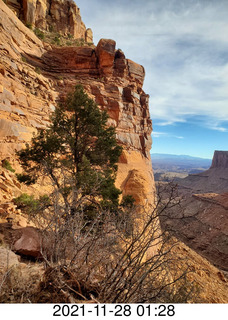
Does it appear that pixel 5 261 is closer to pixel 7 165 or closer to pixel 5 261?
pixel 5 261

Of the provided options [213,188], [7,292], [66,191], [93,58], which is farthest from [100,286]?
[213,188]

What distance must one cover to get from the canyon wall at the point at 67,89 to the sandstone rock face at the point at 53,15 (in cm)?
782

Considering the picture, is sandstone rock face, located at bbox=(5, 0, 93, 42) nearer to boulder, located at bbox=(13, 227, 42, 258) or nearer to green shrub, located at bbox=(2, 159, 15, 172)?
green shrub, located at bbox=(2, 159, 15, 172)

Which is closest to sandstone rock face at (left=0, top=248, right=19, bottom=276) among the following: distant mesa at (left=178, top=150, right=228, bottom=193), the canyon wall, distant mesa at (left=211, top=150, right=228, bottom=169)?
the canyon wall

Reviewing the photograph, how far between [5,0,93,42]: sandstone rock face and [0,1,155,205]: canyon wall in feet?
25.6

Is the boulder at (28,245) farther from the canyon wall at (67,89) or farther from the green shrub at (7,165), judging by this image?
the green shrub at (7,165)

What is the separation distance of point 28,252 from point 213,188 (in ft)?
333

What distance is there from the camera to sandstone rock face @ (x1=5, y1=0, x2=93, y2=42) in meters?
23.5

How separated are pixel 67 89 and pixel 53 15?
22041 millimetres

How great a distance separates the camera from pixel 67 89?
1889cm

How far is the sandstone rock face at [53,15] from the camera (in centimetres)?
2355

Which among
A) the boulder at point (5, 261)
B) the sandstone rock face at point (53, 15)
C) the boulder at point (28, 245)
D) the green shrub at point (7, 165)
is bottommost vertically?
the boulder at point (28, 245)

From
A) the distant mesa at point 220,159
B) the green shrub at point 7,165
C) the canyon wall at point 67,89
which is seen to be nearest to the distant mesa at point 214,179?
the distant mesa at point 220,159

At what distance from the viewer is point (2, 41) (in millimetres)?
14164
